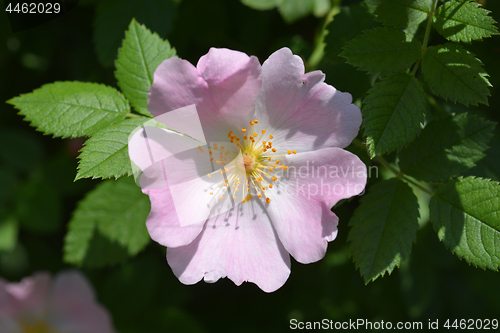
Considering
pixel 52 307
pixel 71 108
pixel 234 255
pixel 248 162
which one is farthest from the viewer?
pixel 52 307

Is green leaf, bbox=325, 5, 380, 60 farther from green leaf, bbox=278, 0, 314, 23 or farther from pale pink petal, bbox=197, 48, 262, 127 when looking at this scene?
pale pink petal, bbox=197, 48, 262, 127

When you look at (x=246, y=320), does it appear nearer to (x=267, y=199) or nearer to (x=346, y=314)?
(x=346, y=314)

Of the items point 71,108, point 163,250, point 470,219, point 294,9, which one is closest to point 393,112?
point 470,219

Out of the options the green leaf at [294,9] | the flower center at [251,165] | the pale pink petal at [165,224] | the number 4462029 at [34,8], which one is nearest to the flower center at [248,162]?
the flower center at [251,165]

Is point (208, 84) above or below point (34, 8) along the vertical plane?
below

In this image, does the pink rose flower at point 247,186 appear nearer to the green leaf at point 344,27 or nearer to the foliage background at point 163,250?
the green leaf at point 344,27

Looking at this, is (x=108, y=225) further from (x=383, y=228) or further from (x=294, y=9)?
(x=294, y=9)
